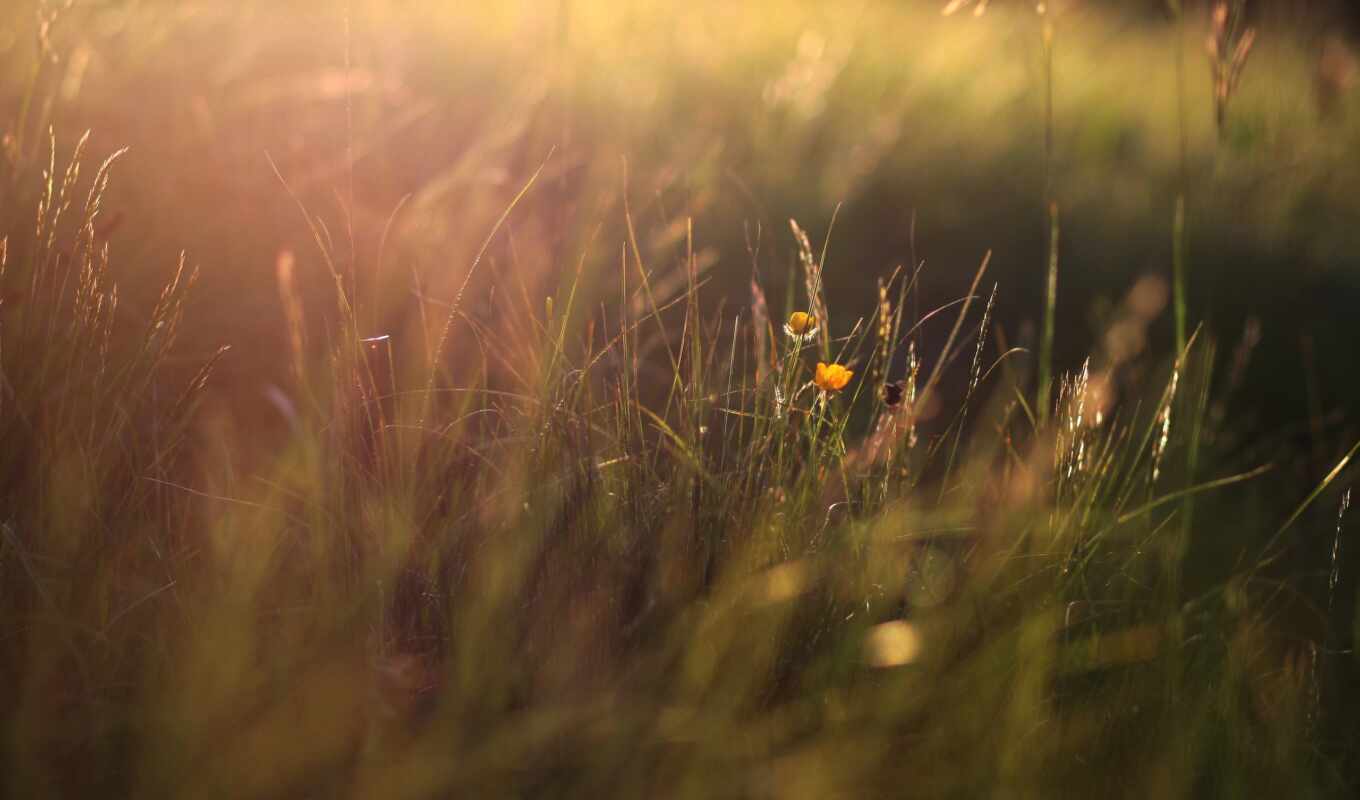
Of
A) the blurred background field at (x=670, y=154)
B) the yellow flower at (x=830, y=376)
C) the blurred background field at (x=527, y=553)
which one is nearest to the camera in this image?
the blurred background field at (x=527, y=553)

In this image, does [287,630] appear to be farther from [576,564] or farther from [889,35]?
[889,35]

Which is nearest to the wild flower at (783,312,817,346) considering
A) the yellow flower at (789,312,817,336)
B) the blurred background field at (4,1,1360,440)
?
the yellow flower at (789,312,817,336)

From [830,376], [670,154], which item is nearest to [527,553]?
[830,376]

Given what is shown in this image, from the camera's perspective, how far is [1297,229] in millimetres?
4520

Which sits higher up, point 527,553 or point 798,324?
point 798,324

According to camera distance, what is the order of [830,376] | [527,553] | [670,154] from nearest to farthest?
[527,553]
[830,376]
[670,154]

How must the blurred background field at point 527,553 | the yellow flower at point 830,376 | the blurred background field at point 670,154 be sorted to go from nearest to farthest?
the blurred background field at point 527,553 < the yellow flower at point 830,376 < the blurred background field at point 670,154

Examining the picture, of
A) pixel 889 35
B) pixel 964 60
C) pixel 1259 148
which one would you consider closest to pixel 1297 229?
pixel 964 60

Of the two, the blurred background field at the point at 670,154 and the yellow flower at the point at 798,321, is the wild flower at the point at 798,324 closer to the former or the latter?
the yellow flower at the point at 798,321

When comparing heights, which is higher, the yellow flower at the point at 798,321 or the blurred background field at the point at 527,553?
the yellow flower at the point at 798,321

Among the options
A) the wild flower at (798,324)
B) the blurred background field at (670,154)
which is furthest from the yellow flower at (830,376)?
the blurred background field at (670,154)

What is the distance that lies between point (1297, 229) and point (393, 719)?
4.43 meters

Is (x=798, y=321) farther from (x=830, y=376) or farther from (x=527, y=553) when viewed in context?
(x=527, y=553)

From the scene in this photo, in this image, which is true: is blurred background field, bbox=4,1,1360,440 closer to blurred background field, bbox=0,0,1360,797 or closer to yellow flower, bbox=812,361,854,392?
blurred background field, bbox=0,0,1360,797
